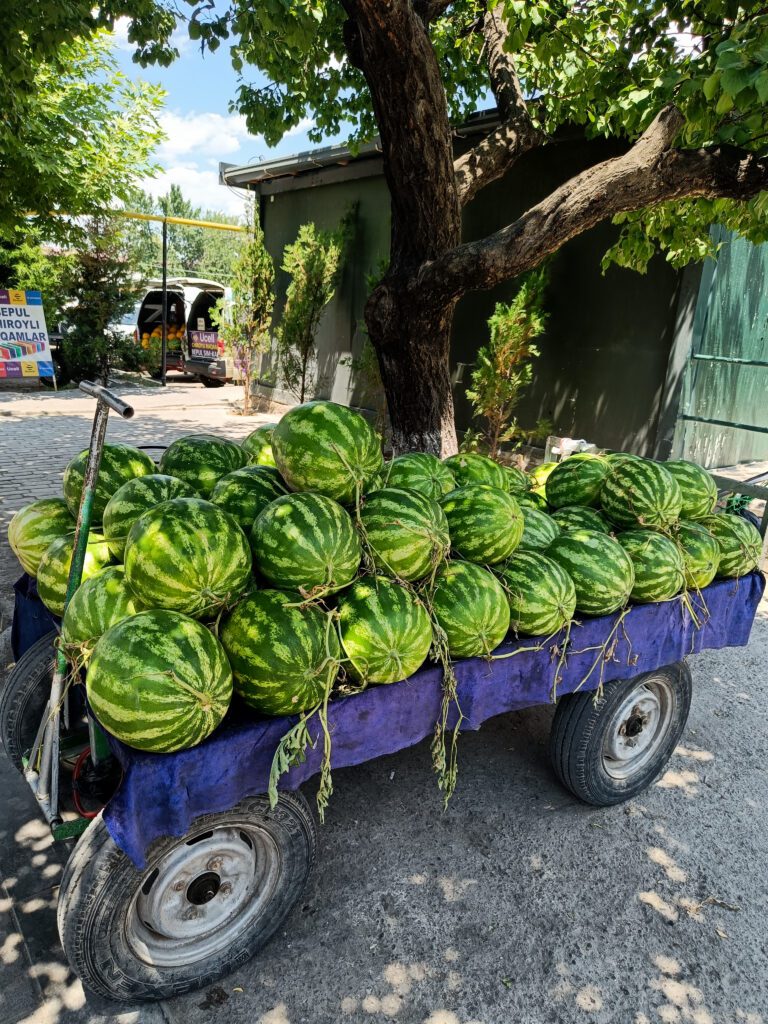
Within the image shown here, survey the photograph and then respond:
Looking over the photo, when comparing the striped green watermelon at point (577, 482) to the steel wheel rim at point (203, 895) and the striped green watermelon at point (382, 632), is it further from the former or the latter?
the steel wheel rim at point (203, 895)

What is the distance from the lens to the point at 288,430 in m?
2.91

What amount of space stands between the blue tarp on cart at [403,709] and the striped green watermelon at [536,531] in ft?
1.46

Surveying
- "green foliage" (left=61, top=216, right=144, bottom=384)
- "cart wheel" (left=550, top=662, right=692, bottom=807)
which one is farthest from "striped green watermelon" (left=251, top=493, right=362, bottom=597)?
"green foliage" (left=61, top=216, right=144, bottom=384)

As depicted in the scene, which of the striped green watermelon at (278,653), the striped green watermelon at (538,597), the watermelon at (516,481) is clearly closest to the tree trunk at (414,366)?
the watermelon at (516,481)

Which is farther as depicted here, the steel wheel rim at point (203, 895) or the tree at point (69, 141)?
the tree at point (69, 141)

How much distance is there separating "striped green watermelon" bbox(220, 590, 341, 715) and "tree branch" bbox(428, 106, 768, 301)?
3.94 metres

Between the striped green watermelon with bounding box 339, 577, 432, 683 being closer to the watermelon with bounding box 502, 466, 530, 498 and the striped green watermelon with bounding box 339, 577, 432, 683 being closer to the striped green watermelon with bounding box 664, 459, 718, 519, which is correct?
the watermelon with bounding box 502, 466, 530, 498

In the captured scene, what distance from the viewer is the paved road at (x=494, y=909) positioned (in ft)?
8.30

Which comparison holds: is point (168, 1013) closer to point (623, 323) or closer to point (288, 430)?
point (288, 430)

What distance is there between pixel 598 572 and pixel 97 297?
637 inches

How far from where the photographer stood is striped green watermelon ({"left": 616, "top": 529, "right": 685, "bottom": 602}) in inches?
125

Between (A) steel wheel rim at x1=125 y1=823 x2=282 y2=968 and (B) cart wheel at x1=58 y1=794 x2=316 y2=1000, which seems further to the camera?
(A) steel wheel rim at x1=125 y1=823 x2=282 y2=968

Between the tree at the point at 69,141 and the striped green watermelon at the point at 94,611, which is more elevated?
the tree at the point at 69,141

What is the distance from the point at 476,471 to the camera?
12.2ft
